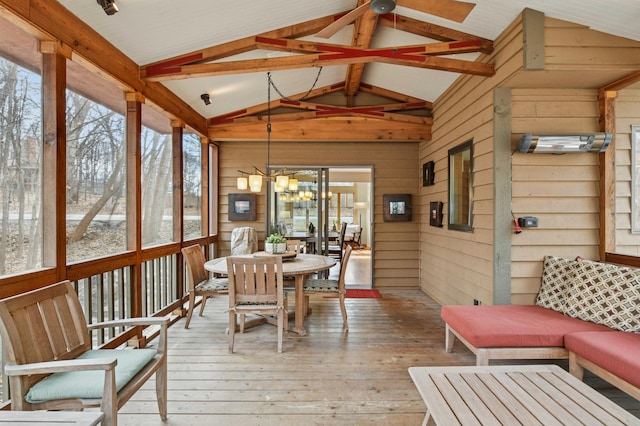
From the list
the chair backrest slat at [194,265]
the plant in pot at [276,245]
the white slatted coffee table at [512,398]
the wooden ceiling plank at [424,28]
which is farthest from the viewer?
the plant in pot at [276,245]

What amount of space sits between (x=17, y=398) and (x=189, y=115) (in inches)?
146

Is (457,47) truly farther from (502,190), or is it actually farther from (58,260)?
(58,260)

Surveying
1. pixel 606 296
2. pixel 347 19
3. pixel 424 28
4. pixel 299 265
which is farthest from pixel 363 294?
pixel 347 19

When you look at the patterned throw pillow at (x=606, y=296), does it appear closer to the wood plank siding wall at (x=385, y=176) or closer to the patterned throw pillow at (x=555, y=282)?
the patterned throw pillow at (x=555, y=282)

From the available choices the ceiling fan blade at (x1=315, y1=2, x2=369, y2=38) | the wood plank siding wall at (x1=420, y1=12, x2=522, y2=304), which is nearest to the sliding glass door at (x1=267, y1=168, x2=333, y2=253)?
the wood plank siding wall at (x1=420, y1=12, x2=522, y2=304)

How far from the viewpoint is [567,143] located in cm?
304

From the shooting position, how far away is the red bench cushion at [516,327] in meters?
2.43

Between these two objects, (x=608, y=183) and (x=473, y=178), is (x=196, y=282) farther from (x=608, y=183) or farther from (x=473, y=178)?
(x=608, y=183)

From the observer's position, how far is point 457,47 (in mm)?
3357

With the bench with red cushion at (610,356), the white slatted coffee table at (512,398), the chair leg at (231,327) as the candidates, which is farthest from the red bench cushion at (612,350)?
the chair leg at (231,327)

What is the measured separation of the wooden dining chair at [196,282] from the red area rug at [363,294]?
2.15 meters

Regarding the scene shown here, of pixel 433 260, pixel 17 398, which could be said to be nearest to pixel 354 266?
pixel 433 260

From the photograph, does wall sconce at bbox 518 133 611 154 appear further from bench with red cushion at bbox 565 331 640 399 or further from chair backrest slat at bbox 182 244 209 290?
chair backrest slat at bbox 182 244 209 290

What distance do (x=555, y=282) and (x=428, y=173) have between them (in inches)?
101
